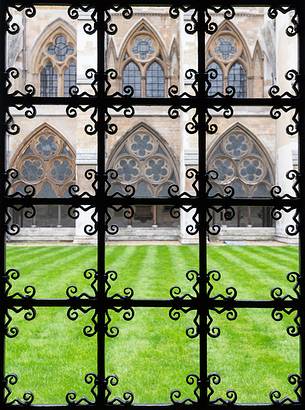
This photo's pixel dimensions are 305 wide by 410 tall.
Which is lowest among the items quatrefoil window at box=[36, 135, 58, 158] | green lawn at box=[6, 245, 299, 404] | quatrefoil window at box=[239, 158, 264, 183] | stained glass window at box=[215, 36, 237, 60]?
green lawn at box=[6, 245, 299, 404]

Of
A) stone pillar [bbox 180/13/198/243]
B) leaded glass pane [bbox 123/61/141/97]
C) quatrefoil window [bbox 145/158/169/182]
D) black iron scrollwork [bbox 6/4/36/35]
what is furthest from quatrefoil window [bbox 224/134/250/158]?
black iron scrollwork [bbox 6/4/36/35]

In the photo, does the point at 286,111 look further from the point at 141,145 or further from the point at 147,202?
the point at 141,145

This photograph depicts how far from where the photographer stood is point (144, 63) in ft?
67.8

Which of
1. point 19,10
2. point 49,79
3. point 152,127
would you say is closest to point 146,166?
point 152,127

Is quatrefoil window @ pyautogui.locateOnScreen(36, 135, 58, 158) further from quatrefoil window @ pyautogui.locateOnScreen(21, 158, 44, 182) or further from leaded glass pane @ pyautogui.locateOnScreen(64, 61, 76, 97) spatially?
leaded glass pane @ pyautogui.locateOnScreen(64, 61, 76, 97)

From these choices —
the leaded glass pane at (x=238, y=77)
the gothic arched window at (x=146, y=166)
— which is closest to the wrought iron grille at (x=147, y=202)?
the gothic arched window at (x=146, y=166)

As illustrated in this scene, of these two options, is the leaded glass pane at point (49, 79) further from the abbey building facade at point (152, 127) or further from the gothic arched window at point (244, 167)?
the gothic arched window at point (244, 167)

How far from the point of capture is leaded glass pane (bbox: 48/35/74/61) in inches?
819

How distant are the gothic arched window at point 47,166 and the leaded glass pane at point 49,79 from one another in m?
1.67

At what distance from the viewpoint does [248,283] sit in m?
8.34

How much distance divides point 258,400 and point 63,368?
1725 millimetres

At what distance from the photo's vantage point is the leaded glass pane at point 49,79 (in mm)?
20750

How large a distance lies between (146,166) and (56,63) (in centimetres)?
577

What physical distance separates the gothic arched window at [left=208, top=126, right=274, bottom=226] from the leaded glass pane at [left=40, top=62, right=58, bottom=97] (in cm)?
712
